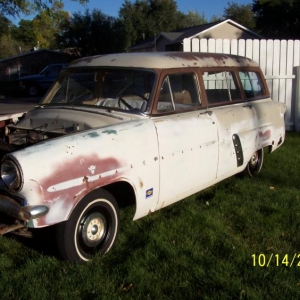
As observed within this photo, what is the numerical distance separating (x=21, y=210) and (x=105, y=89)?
2.05 metres

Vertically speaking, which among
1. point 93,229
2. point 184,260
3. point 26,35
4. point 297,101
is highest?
point 26,35

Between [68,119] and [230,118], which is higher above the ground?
[68,119]

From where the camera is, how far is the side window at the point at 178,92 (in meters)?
4.46

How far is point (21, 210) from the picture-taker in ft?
10.3

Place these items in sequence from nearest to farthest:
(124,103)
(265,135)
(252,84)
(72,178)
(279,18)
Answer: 1. (72,178)
2. (124,103)
3. (265,135)
4. (252,84)
5. (279,18)

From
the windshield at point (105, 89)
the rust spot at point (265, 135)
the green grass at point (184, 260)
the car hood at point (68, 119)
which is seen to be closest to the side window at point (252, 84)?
the rust spot at point (265, 135)

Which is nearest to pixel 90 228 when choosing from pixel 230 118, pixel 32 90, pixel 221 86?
pixel 230 118

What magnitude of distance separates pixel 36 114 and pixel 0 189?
4.97ft

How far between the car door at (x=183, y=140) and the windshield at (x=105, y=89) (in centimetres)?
21

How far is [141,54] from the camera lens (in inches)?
190

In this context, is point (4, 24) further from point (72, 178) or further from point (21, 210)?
point (21, 210)

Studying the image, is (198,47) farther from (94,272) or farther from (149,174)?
(94,272)

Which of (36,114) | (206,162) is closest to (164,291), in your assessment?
(206,162)

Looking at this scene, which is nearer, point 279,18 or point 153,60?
point 153,60
